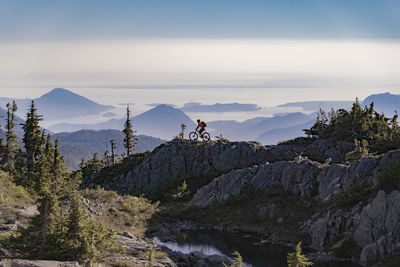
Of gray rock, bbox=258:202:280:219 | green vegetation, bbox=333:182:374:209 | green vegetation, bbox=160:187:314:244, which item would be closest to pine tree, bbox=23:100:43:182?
green vegetation, bbox=160:187:314:244

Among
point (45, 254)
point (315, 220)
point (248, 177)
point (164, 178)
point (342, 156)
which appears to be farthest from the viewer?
point (164, 178)

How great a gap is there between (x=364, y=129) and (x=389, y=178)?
4006cm

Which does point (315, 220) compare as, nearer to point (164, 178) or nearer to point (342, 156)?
point (342, 156)

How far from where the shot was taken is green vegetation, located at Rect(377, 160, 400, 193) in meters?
49.2

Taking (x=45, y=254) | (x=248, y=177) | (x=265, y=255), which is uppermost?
(x=248, y=177)

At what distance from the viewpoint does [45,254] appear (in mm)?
36719

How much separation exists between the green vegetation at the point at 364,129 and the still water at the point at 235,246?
109 feet

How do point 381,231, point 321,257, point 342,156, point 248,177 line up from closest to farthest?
1. point 381,231
2. point 321,257
3. point 248,177
4. point 342,156

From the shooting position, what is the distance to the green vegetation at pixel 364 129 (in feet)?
262

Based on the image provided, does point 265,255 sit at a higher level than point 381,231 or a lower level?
lower

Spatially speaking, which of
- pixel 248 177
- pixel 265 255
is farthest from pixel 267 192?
pixel 265 255

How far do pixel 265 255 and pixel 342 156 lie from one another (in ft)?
123

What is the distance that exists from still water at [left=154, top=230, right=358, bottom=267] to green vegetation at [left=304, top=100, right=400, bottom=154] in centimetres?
3321

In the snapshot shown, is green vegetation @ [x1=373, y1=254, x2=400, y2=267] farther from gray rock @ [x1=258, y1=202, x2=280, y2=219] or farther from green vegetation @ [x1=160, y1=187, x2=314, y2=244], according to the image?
gray rock @ [x1=258, y1=202, x2=280, y2=219]
